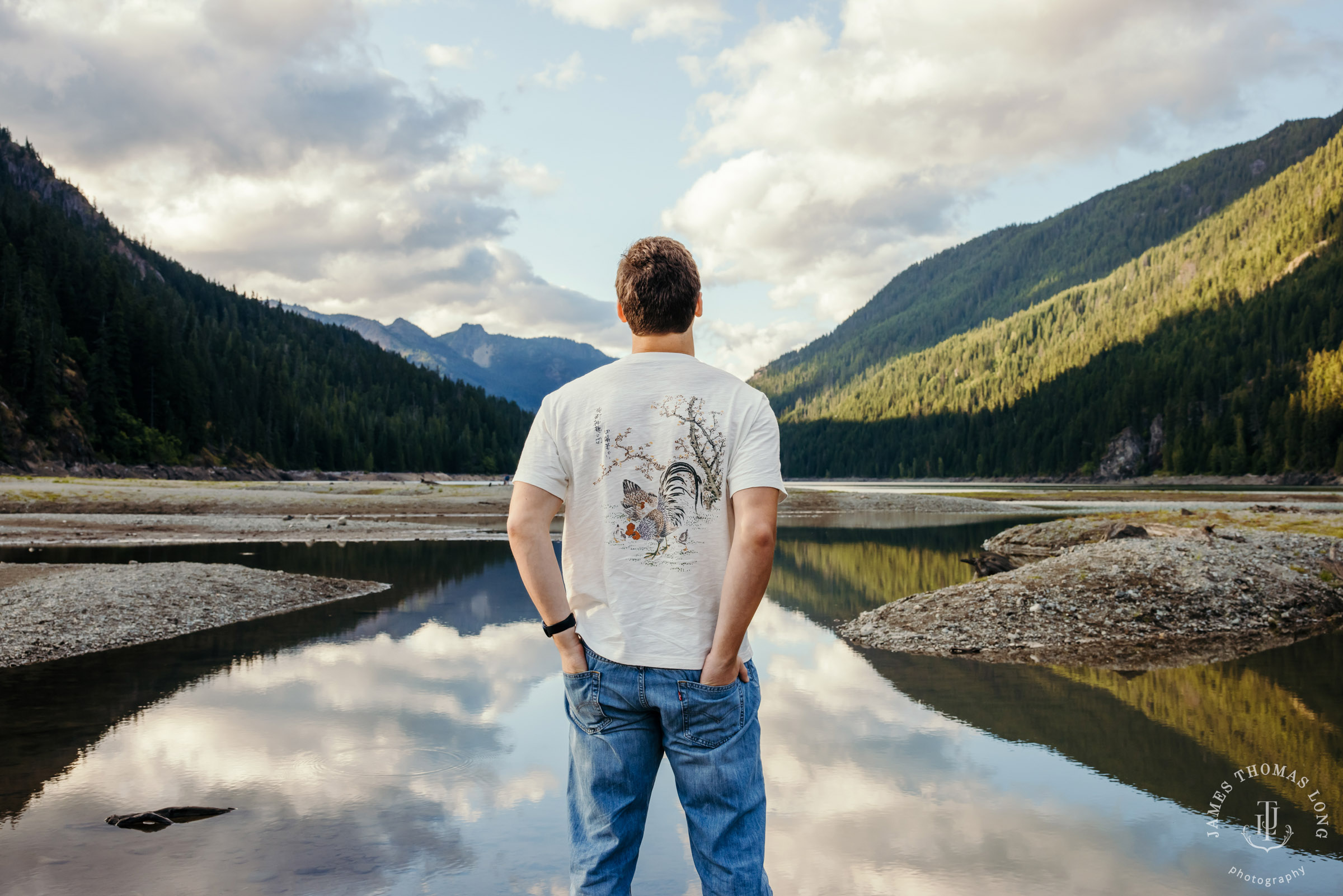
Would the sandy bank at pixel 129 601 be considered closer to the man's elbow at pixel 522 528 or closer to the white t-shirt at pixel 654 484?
the man's elbow at pixel 522 528

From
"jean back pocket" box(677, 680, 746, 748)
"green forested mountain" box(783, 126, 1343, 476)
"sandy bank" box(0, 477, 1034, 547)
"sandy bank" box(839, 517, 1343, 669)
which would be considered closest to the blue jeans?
"jean back pocket" box(677, 680, 746, 748)

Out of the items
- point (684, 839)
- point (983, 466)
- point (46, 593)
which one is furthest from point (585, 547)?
point (983, 466)

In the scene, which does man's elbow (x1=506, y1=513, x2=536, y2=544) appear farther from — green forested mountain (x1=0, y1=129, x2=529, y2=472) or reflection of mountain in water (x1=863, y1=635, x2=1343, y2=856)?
green forested mountain (x1=0, y1=129, x2=529, y2=472)

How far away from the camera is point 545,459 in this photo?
2859 millimetres

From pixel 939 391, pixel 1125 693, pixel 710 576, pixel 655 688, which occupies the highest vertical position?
pixel 939 391

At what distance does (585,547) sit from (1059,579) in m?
13.0

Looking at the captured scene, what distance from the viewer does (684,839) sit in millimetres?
5246

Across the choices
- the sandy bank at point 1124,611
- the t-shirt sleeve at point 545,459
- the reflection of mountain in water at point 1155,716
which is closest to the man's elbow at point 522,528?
the t-shirt sleeve at point 545,459

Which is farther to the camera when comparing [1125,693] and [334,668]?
[334,668]

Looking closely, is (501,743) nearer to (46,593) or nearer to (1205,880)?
(1205,880)

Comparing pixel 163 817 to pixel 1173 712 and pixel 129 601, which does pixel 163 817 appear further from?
pixel 129 601

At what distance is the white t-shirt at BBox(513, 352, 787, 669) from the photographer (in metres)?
2.71

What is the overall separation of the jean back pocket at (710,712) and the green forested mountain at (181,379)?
7554cm

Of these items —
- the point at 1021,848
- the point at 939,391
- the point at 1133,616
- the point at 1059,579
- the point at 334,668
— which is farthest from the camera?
the point at 939,391
